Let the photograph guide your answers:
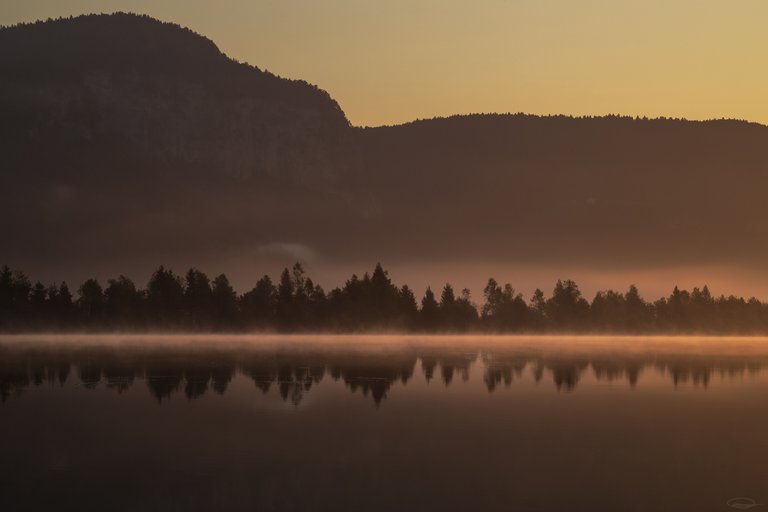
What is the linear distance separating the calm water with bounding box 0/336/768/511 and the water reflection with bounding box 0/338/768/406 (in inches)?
29.6

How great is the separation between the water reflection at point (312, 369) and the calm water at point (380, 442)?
75 centimetres

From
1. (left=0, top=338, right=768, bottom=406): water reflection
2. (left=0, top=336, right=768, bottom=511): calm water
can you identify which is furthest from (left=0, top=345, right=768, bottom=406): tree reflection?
(left=0, top=336, right=768, bottom=511): calm water

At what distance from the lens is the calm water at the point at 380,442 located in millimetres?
36875

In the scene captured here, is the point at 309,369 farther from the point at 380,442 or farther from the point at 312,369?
the point at 380,442

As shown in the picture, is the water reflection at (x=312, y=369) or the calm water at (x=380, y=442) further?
the water reflection at (x=312, y=369)

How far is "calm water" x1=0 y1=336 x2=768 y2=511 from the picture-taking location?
3688 cm

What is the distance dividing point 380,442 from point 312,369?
1952 inches

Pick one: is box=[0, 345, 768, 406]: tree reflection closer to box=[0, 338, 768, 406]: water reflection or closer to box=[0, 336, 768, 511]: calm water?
box=[0, 338, 768, 406]: water reflection

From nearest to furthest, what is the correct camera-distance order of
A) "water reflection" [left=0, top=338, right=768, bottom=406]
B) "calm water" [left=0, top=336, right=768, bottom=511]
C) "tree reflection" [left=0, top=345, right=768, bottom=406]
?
"calm water" [left=0, top=336, right=768, bottom=511], "tree reflection" [left=0, top=345, right=768, bottom=406], "water reflection" [left=0, top=338, right=768, bottom=406]

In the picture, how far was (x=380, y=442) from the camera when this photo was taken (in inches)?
1913

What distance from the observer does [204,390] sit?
242 feet

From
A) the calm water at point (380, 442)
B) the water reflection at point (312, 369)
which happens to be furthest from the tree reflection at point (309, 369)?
the calm water at point (380, 442)

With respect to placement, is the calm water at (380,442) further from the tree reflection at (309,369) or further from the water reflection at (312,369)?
the water reflection at (312,369)

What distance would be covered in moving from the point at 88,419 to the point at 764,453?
115ft
